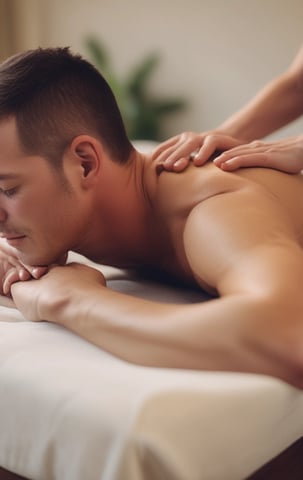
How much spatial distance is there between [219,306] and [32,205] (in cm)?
41

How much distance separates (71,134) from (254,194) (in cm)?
32

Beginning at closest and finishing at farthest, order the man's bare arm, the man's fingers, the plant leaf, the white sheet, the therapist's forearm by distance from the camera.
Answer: the white sheet, the man's bare arm, the man's fingers, the therapist's forearm, the plant leaf

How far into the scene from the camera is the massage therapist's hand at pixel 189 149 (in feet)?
4.41

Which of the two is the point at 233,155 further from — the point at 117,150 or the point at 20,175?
the point at 20,175

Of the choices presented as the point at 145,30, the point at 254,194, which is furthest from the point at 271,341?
the point at 145,30

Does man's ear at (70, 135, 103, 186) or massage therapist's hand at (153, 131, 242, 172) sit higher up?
man's ear at (70, 135, 103, 186)

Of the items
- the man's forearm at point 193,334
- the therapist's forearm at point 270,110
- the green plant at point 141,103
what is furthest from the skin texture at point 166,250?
the green plant at point 141,103

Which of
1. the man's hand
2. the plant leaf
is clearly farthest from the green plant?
the man's hand

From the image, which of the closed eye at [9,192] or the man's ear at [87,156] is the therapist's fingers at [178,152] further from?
the closed eye at [9,192]

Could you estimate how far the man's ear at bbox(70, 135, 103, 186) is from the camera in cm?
128

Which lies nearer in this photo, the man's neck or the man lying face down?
the man lying face down

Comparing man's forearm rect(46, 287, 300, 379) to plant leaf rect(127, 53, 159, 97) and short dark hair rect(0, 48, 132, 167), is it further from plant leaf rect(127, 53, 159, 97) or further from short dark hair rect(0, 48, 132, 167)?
plant leaf rect(127, 53, 159, 97)

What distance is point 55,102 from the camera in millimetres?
1279

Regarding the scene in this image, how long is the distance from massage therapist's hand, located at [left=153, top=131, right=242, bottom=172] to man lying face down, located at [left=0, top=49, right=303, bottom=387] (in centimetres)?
2
